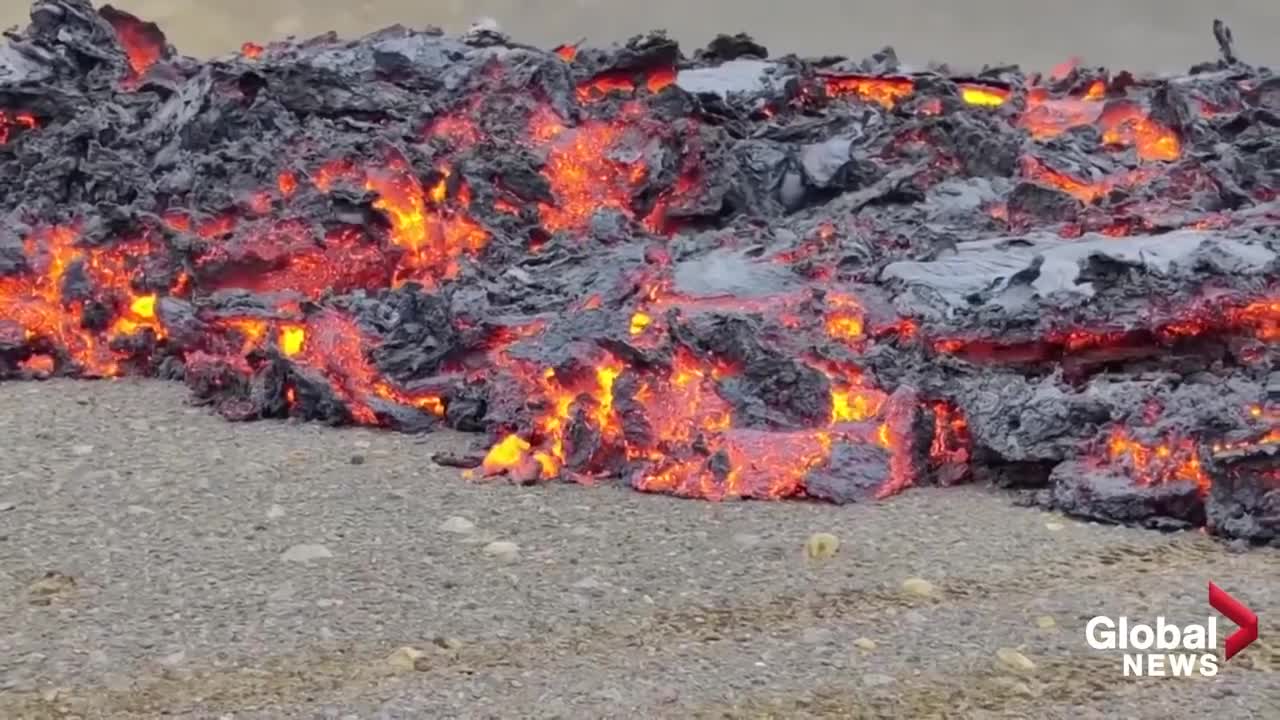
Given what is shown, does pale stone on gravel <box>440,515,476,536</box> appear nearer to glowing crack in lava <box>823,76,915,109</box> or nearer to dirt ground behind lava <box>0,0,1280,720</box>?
dirt ground behind lava <box>0,0,1280,720</box>

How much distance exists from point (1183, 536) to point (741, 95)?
7.79m

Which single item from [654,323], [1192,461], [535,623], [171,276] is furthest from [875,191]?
[535,623]

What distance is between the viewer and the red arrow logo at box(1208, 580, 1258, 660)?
17.7ft

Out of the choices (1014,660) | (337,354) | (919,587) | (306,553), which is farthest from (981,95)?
(306,553)

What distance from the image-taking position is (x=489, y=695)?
16.0ft

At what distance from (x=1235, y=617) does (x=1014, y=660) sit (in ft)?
3.86

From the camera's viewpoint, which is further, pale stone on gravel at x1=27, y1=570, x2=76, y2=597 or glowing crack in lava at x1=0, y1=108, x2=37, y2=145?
glowing crack in lava at x1=0, y1=108, x2=37, y2=145

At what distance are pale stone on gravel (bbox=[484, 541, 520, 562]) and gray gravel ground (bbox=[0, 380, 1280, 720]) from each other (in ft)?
0.14

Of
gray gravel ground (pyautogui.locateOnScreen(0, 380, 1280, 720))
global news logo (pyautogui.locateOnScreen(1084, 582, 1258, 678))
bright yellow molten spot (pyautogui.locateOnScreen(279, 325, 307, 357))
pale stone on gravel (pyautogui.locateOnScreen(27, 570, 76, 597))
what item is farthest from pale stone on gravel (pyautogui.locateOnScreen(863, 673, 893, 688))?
bright yellow molten spot (pyautogui.locateOnScreen(279, 325, 307, 357))

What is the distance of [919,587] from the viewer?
5.89m

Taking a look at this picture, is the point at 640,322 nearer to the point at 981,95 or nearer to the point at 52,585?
the point at 52,585

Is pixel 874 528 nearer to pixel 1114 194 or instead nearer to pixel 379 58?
pixel 1114 194

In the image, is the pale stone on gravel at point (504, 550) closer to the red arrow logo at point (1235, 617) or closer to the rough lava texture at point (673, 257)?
the rough lava texture at point (673, 257)

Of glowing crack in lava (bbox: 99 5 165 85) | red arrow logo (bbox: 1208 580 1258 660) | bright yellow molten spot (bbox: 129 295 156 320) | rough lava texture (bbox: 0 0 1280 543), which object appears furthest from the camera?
glowing crack in lava (bbox: 99 5 165 85)
